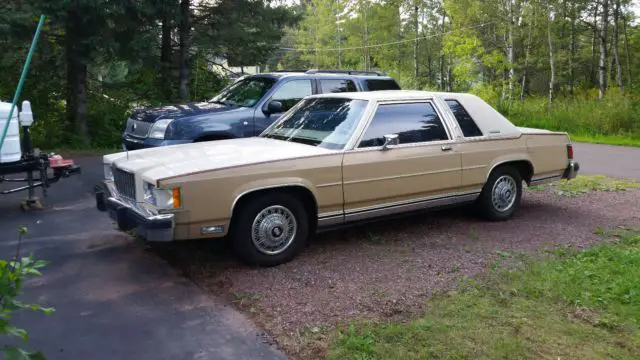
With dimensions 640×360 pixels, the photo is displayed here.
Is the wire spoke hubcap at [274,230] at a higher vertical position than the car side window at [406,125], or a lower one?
lower

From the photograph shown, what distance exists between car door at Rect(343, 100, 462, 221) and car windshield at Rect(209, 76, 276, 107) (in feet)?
11.4

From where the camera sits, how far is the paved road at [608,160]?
11.4 m

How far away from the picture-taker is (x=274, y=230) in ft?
17.4

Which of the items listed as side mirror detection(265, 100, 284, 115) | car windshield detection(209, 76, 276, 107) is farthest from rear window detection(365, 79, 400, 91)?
side mirror detection(265, 100, 284, 115)

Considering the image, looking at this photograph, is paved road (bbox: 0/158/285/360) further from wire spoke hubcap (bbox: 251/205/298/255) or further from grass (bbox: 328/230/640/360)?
grass (bbox: 328/230/640/360)

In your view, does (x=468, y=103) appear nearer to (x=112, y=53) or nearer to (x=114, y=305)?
(x=114, y=305)

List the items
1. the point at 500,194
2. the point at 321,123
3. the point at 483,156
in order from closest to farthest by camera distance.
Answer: the point at 321,123 → the point at 483,156 → the point at 500,194

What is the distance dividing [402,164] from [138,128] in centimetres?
492

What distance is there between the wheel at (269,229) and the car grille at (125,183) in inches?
39.2

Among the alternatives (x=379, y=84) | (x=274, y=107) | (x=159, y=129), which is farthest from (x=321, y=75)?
(x=159, y=129)

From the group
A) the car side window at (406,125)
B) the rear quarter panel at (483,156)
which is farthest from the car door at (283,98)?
the rear quarter panel at (483,156)

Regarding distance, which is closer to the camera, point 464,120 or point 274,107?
point 464,120

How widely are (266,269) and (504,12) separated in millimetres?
28029

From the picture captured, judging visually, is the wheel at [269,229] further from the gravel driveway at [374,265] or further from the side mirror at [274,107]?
the side mirror at [274,107]
